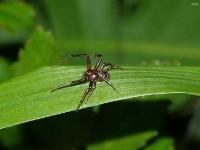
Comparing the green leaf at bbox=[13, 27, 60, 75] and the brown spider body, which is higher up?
the green leaf at bbox=[13, 27, 60, 75]

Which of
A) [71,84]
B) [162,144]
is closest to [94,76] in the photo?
[71,84]

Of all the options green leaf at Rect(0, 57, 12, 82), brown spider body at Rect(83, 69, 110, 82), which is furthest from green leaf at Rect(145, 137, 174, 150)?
green leaf at Rect(0, 57, 12, 82)

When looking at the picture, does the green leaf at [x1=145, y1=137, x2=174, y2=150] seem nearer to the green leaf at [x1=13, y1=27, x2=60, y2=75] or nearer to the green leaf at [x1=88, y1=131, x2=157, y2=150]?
the green leaf at [x1=88, y1=131, x2=157, y2=150]

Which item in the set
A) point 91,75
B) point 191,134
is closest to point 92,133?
point 91,75

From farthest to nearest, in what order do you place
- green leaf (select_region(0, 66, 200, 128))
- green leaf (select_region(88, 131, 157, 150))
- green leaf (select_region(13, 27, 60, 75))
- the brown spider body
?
green leaf (select_region(13, 27, 60, 75)) < green leaf (select_region(88, 131, 157, 150)) < the brown spider body < green leaf (select_region(0, 66, 200, 128))

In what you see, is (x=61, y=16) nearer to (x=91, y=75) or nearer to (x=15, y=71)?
(x=15, y=71)

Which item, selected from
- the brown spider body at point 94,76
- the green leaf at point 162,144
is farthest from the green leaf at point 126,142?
the brown spider body at point 94,76

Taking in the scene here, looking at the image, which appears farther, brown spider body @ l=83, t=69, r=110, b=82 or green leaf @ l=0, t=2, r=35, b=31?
green leaf @ l=0, t=2, r=35, b=31
